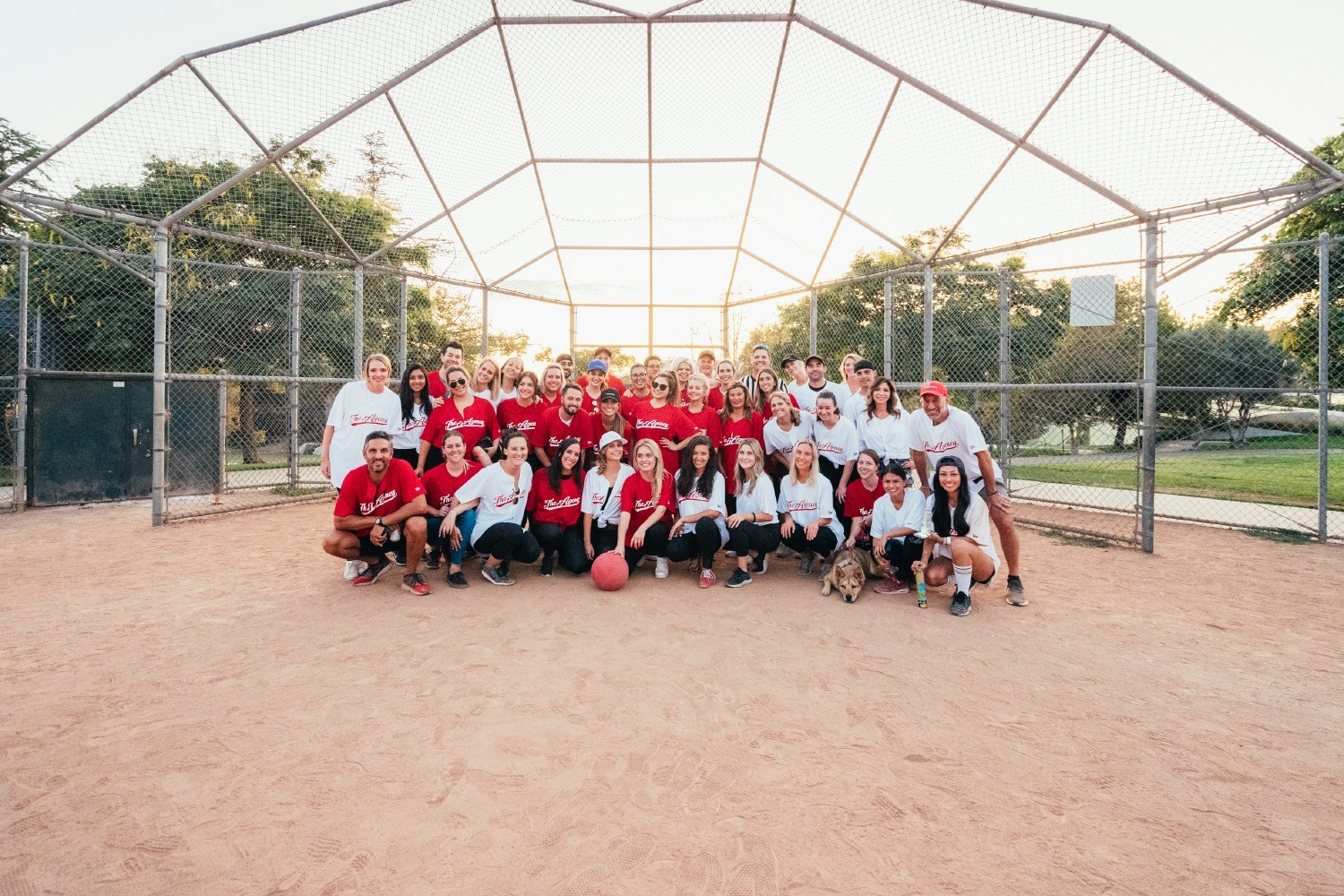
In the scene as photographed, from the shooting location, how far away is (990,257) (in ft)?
27.0

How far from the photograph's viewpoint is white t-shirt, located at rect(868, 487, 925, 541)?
17.6 feet

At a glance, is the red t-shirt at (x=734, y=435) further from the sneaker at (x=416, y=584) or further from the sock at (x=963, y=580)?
the sneaker at (x=416, y=584)

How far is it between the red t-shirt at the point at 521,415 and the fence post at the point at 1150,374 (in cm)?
591

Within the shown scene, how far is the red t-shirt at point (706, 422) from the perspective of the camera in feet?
20.7

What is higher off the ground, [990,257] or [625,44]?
[625,44]

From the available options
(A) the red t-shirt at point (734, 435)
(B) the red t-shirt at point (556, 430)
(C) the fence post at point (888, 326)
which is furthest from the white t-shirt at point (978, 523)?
(C) the fence post at point (888, 326)

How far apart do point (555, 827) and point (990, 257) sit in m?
8.13

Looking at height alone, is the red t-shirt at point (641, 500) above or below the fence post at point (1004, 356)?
below

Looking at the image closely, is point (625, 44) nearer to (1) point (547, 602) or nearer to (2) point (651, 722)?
(1) point (547, 602)

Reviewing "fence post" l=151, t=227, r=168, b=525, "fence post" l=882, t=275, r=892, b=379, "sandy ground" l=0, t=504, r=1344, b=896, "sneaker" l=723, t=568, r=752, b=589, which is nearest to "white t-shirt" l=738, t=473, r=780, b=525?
"sneaker" l=723, t=568, r=752, b=589

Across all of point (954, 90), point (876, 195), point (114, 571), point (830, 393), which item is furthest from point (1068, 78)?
point (114, 571)

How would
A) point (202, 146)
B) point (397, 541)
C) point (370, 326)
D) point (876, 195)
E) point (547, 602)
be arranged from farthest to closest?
point (370, 326) → point (876, 195) → point (202, 146) → point (397, 541) → point (547, 602)

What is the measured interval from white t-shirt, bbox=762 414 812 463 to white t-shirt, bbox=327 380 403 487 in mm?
3483

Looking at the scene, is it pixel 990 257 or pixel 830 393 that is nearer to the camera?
pixel 830 393
